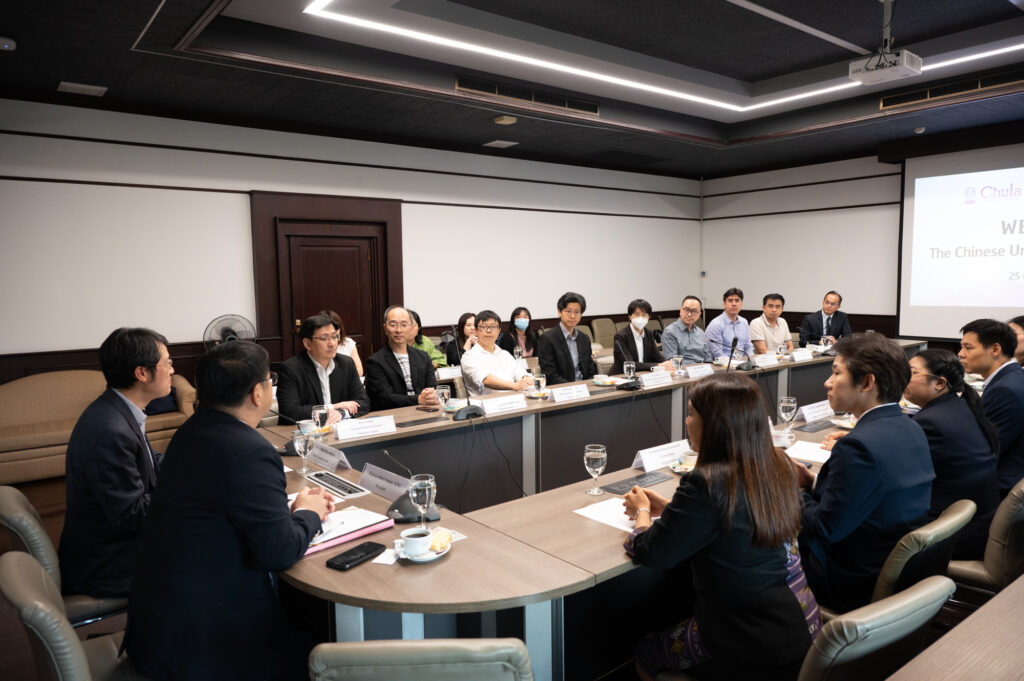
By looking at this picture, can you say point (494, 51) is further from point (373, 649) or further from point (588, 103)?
point (373, 649)

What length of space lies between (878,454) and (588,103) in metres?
4.81

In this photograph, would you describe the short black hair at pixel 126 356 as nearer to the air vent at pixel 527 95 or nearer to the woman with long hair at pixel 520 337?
the air vent at pixel 527 95

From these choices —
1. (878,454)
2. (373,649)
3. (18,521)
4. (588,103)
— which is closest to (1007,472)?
(878,454)

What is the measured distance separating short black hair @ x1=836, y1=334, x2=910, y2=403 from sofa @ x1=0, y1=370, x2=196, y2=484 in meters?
4.32

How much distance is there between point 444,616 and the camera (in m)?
1.68

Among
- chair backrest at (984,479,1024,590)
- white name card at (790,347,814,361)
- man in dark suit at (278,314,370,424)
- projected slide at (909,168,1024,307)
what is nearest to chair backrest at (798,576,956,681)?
chair backrest at (984,479,1024,590)

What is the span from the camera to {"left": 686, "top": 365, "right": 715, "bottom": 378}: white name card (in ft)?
14.5

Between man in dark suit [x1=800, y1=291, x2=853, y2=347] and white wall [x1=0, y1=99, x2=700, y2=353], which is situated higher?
white wall [x1=0, y1=99, x2=700, y2=353]

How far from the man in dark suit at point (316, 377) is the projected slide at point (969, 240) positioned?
675 cm

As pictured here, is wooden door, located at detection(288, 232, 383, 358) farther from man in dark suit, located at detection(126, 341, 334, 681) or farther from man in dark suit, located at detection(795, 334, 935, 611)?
man in dark suit, located at detection(795, 334, 935, 611)

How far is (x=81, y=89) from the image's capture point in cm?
459

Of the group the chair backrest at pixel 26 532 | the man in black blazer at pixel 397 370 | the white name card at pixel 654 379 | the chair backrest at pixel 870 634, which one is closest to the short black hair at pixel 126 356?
→ the chair backrest at pixel 26 532

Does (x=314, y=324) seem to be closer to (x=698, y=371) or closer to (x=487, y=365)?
(x=487, y=365)

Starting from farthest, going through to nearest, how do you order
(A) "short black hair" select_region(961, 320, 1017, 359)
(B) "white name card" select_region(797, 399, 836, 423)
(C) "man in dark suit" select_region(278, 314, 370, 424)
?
(C) "man in dark suit" select_region(278, 314, 370, 424) < (B) "white name card" select_region(797, 399, 836, 423) < (A) "short black hair" select_region(961, 320, 1017, 359)
